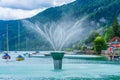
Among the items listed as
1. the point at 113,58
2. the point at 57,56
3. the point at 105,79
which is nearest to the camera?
the point at 105,79

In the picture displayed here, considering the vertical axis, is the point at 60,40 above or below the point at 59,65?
above

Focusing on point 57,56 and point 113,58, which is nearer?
point 57,56

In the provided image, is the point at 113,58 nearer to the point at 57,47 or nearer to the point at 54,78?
the point at 57,47

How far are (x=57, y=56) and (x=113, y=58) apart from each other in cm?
7499

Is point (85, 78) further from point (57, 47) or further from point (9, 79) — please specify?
point (57, 47)

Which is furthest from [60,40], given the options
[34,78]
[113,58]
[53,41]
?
[113,58]

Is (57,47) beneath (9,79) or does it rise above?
above

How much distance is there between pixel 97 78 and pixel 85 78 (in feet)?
6.80

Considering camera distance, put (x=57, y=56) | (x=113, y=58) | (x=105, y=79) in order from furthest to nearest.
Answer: (x=113, y=58)
(x=57, y=56)
(x=105, y=79)

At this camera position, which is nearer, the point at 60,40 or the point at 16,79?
the point at 16,79

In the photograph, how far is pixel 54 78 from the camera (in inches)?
2464

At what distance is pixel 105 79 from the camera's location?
197 ft

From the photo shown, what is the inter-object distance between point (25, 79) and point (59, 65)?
21998mm

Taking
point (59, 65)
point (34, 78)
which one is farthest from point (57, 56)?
point (34, 78)
